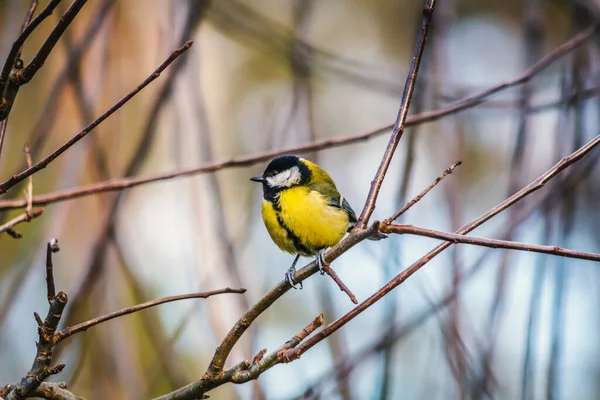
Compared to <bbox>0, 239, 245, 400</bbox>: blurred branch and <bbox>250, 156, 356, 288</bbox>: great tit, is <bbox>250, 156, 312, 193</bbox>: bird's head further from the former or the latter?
<bbox>0, 239, 245, 400</bbox>: blurred branch

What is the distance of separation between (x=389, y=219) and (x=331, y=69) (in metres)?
2.38

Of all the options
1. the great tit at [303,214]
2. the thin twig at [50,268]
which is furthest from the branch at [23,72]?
the great tit at [303,214]

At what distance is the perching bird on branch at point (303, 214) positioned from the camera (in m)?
2.67

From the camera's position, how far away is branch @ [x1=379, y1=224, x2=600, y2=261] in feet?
3.64

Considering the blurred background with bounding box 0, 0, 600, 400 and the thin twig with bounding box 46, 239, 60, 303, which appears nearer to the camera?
the thin twig with bounding box 46, 239, 60, 303

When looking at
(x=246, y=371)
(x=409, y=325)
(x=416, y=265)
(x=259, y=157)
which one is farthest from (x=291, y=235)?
(x=416, y=265)

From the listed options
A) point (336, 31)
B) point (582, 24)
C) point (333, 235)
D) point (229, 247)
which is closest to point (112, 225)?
point (229, 247)

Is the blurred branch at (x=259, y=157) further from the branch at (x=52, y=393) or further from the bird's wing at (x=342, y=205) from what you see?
the bird's wing at (x=342, y=205)

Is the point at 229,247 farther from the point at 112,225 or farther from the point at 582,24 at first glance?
the point at 582,24

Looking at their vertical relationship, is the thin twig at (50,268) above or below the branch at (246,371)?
above

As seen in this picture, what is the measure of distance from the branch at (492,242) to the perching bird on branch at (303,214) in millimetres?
1401

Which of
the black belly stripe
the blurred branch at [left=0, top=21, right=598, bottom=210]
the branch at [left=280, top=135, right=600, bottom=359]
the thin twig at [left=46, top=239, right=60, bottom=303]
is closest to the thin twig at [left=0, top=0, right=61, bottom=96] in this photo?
the thin twig at [left=46, top=239, right=60, bottom=303]

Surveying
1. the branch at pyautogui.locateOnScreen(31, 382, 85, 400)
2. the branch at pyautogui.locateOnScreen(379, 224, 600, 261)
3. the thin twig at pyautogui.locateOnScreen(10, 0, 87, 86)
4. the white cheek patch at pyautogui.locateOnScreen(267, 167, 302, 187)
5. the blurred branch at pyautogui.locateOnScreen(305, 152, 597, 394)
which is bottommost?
the branch at pyautogui.locateOnScreen(379, 224, 600, 261)

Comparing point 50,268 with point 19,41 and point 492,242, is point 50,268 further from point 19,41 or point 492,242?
point 492,242
